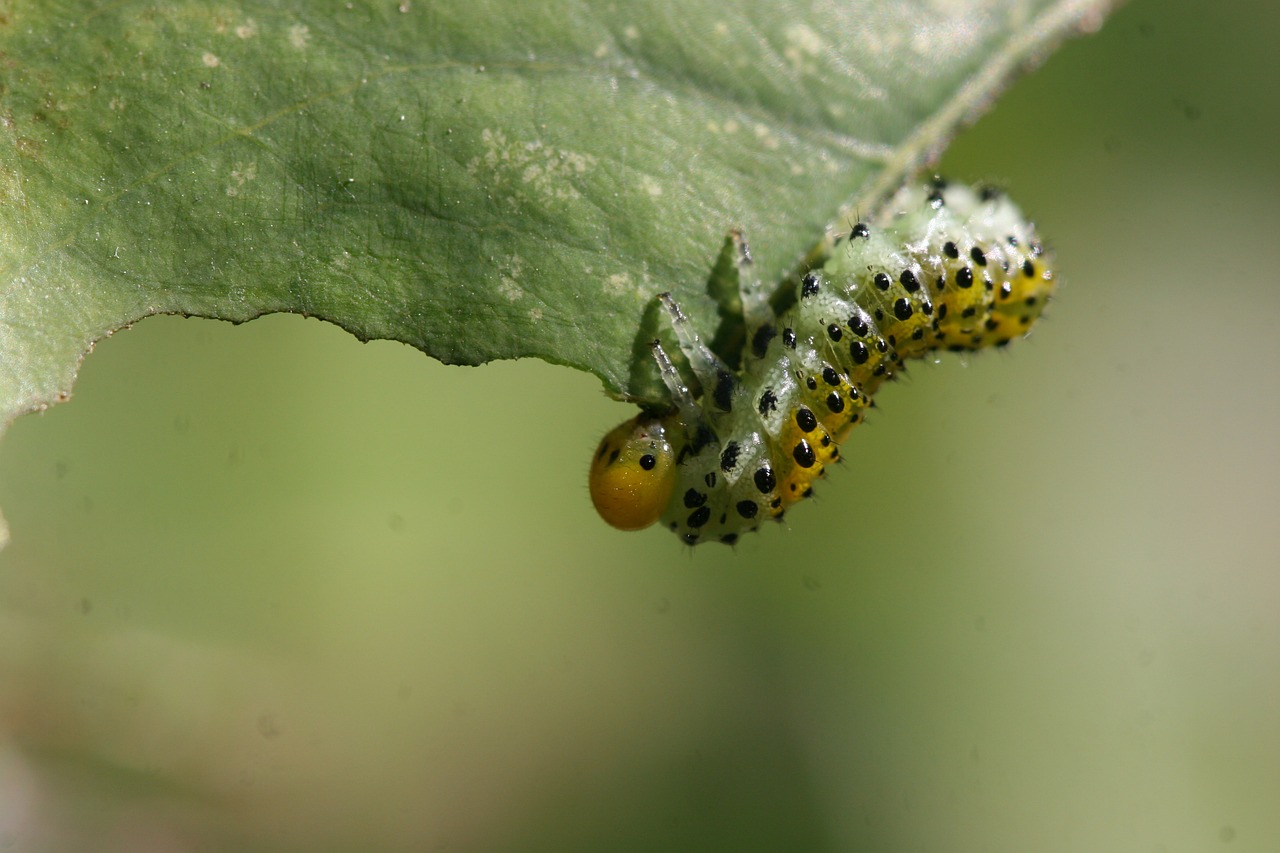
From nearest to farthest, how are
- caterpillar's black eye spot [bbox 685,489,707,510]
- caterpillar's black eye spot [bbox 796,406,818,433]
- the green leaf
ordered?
the green leaf < caterpillar's black eye spot [bbox 796,406,818,433] < caterpillar's black eye spot [bbox 685,489,707,510]

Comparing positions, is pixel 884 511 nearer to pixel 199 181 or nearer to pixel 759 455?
pixel 759 455

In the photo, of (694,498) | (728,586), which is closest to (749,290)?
(694,498)

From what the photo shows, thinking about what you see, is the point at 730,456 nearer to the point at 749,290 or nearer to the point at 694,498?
the point at 694,498

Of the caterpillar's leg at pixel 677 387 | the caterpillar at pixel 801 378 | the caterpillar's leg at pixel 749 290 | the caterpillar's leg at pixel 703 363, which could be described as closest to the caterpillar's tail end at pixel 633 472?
the caterpillar at pixel 801 378

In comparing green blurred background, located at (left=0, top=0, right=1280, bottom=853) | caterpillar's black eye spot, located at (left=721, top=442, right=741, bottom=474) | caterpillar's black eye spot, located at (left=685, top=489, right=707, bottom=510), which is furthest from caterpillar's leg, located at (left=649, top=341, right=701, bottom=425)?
green blurred background, located at (left=0, top=0, right=1280, bottom=853)

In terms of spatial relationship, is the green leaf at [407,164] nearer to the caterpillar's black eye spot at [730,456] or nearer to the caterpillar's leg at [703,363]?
the caterpillar's leg at [703,363]

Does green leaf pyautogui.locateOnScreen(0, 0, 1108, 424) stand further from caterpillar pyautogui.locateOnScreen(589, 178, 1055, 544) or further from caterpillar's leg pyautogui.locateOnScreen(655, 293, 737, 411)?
caterpillar pyautogui.locateOnScreen(589, 178, 1055, 544)
